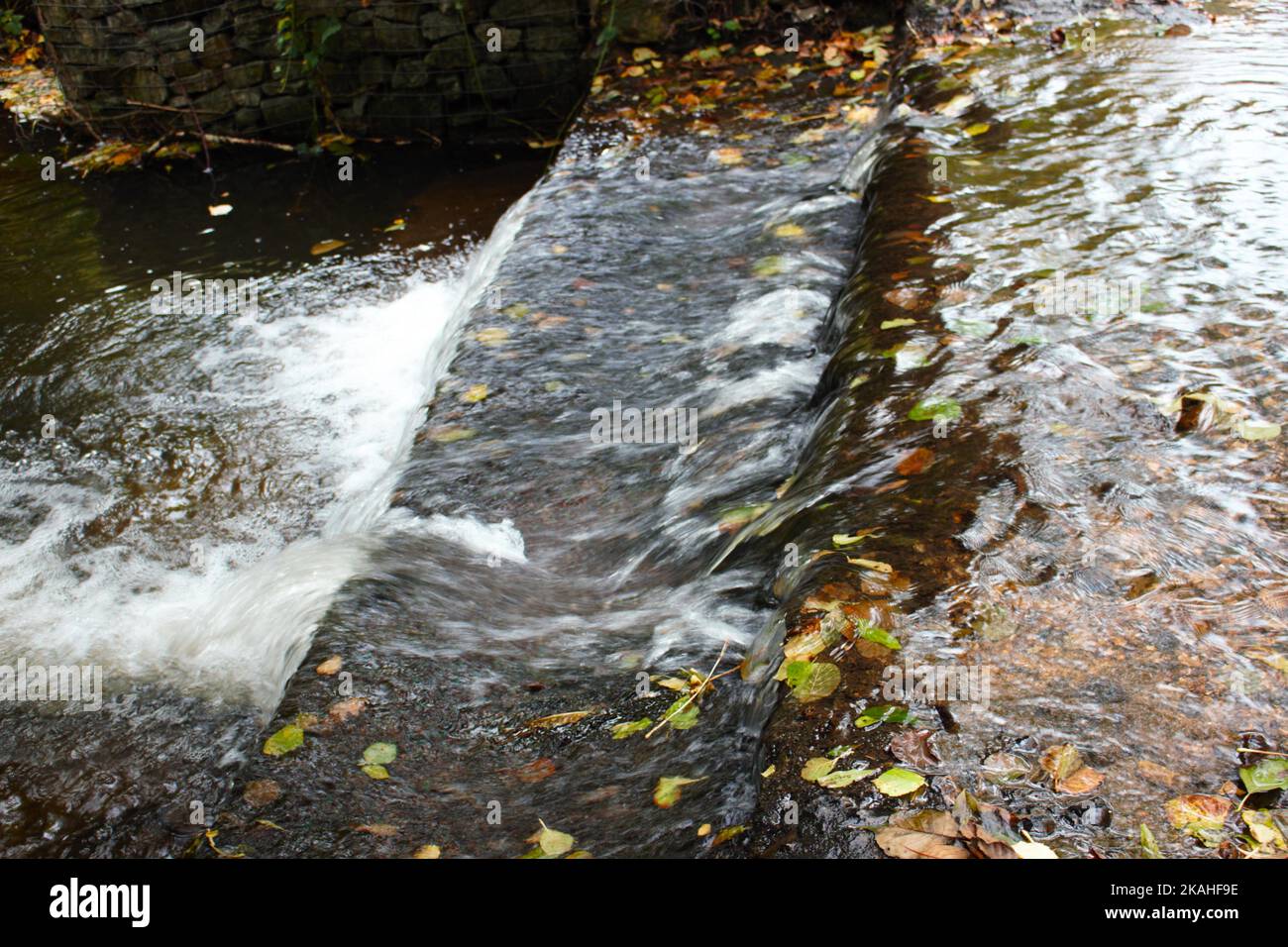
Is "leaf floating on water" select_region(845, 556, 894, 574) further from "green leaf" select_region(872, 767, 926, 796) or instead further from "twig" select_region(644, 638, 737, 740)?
"green leaf" select_region(872, 767, 926, 796)

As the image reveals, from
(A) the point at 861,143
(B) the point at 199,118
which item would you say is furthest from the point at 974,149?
(B) the point at 199,118

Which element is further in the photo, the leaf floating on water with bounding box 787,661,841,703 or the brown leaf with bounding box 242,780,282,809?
the brown leaf with bounding box 242,780,282,809

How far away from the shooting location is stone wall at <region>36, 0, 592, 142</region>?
27.6 ft

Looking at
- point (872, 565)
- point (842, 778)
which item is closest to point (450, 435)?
point (872, 565)

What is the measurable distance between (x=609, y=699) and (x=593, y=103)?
5884 mm

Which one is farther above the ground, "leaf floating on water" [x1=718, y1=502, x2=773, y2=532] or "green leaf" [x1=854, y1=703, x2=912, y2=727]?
"green leaf" [x1=854, y1=703, x2=912, y2=727]

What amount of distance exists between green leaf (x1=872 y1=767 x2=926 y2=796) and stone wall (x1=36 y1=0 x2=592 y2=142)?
300 inches

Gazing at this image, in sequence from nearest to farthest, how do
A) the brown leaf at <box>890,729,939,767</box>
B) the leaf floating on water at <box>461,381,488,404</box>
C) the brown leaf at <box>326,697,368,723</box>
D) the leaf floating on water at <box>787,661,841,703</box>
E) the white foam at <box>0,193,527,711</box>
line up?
the brown leaf at <box>890,729,939,767</box>
the leaf floating on water at <box>787,661,841,703</box>
the brown leaf at <box>326,697,368,723</box>
the white foam at <box>0,193,527,711</box>
the leaf floating on water at <box>461,381,488,404</box>

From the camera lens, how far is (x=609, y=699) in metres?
2.83

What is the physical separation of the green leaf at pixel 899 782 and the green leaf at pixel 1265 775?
24.4 inches

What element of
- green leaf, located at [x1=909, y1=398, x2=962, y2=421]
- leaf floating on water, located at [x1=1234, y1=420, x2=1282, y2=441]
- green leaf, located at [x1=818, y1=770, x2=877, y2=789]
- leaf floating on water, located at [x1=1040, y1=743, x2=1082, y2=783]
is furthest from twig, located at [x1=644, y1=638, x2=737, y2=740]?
leaf floating on water, located at [x1=1234, y1=420, x2=1282, y2=441]

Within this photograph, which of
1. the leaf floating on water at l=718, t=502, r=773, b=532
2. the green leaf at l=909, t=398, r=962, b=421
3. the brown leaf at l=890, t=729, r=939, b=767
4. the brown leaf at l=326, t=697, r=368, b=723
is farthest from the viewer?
the leaf floating on water at l=718, t=502, r=773, b=532

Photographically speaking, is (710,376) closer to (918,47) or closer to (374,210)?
(918,47)

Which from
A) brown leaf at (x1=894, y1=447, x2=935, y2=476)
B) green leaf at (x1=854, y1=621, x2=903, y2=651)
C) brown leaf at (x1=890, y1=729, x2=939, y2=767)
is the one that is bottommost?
brown leaf at (x1=890, y1=729, x2=939, y2=767)
